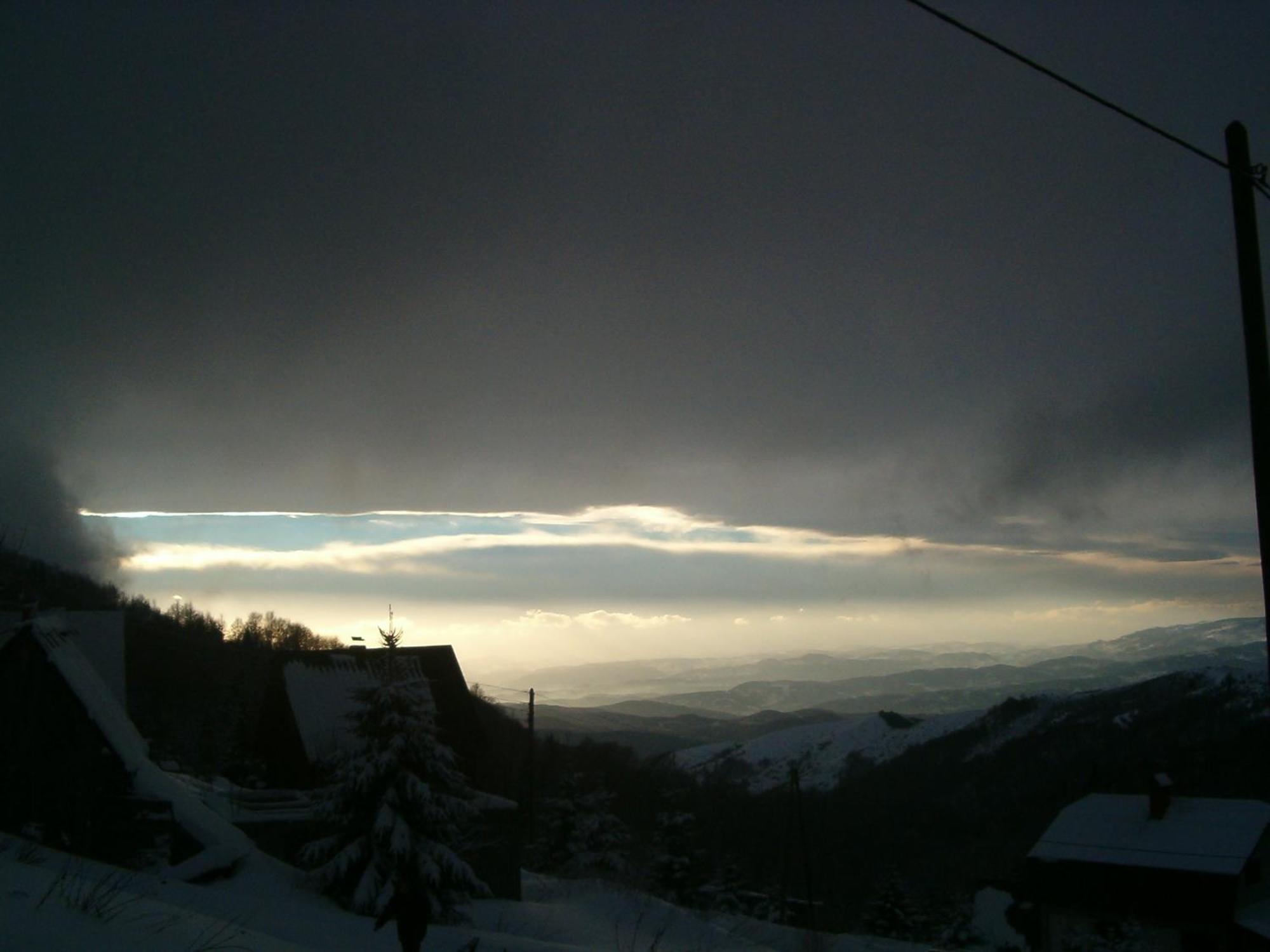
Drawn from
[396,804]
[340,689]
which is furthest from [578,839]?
[396,804]

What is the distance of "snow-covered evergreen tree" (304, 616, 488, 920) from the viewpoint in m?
16.4

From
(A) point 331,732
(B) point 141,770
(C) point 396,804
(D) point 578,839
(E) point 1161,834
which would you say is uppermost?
(B) point 141,770

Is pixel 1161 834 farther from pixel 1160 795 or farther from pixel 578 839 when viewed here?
pixel 578 839

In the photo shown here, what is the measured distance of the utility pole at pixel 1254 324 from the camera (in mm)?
7605

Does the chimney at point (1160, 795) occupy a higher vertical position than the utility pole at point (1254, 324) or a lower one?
lower

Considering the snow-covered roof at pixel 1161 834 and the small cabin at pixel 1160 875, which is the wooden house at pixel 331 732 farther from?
the snow-covered roof at pixel 1161 834

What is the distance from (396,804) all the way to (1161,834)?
33342 mm

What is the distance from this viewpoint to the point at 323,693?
31.6 metres

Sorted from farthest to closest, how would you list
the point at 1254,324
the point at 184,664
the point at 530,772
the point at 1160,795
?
the point at 184,664
the point at 530,772
the point at 1160,795
the point at 1254,324

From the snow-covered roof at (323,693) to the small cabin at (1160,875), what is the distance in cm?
2609

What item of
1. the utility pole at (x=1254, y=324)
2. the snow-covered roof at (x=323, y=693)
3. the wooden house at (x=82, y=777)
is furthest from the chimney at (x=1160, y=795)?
the utility pole at (x=1254, y=324)

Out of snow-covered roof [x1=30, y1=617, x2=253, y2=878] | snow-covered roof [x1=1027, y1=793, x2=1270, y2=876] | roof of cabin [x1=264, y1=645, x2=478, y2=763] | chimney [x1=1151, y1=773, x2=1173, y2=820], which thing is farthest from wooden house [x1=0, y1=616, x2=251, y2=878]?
chimney [x1=1151, y1=773, x2=1173, y2=820]

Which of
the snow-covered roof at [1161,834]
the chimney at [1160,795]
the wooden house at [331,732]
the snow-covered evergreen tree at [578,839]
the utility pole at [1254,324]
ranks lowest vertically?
the snow-covered evergreen tree at [578,839]

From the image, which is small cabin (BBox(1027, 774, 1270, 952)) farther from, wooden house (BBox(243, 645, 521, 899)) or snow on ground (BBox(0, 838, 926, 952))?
wooden house (BBox(243, 645, 521, 899))
